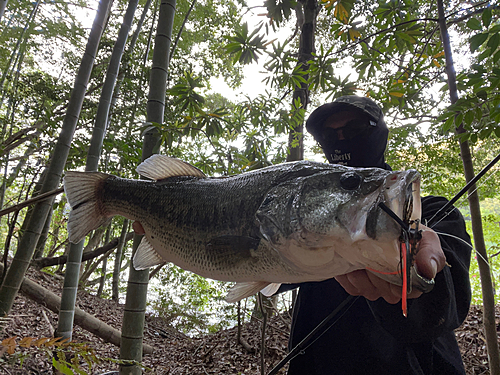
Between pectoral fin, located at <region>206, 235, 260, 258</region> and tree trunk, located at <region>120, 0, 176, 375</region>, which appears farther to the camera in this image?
tree trunk, located at <region>120, 0, 176, 375</region>

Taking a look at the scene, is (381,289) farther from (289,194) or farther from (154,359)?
(154,359)

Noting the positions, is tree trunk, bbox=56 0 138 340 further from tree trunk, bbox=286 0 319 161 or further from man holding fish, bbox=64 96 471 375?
tree trunk, bbox=286 0 319 161

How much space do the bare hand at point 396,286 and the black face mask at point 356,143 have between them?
103 centimetres

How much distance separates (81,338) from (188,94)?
4747mm

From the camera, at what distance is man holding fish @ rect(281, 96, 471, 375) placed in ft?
3.14

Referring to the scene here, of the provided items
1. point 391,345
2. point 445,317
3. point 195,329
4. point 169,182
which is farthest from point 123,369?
point 195,329

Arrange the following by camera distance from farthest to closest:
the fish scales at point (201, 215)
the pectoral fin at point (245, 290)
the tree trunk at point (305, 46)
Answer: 1. the tree trunk at point (305, 46)
2. the pectoral fin at point (245, 290)
3. the fish scales at point (201, 215)

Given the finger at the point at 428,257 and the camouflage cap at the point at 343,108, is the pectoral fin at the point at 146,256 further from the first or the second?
the camouflage cap at the point at 343,108

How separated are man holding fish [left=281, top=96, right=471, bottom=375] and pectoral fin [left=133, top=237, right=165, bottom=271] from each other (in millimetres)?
647

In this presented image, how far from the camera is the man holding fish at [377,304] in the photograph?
958 mm

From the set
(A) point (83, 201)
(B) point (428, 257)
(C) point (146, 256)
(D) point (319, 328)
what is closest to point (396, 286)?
(B) point (428, 257)

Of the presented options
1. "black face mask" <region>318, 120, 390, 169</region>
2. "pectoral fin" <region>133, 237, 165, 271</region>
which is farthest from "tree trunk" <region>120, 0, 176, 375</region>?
"black face mask" <region>318, 120, 390, 169</region>

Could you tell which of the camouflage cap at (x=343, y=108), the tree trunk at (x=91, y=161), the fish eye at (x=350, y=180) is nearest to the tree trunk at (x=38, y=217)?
the tree trunk at (x=91, y=161)

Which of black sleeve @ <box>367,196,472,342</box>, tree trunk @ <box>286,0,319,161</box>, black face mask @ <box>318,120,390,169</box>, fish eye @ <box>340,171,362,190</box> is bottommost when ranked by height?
black sleeve @ <box>367,196,472,342</box>
